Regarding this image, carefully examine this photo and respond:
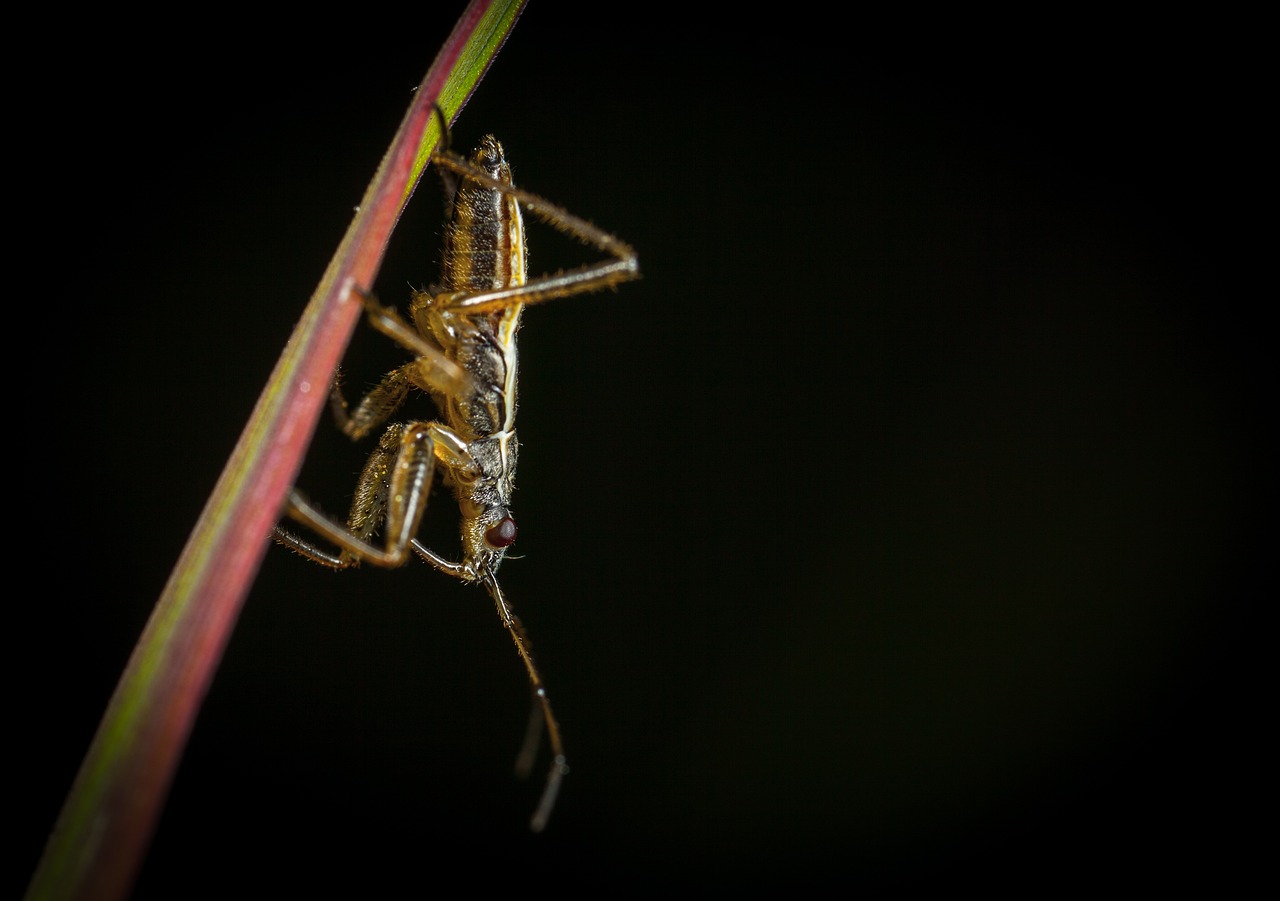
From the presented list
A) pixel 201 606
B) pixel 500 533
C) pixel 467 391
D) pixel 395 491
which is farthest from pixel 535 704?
pixel 201 606

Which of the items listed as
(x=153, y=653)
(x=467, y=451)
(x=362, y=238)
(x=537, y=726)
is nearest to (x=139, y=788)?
(x=153, y=653)

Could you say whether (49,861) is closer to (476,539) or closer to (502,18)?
(502,18)

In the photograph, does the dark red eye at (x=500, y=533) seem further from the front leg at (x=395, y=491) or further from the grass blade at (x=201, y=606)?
the grass blade at (x=201, y=606)

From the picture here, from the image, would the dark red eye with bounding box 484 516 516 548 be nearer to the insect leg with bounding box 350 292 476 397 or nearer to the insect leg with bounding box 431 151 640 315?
the insect leg with bounding box 350 292 476 397

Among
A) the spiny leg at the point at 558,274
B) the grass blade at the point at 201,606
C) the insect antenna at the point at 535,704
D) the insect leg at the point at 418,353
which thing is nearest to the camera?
the grass blade at the point at 201,606

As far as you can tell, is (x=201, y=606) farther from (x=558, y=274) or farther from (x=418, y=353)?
(x=558, y=274)

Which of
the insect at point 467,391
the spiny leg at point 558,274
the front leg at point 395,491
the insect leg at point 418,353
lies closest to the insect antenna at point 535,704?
the insect at point 467,391

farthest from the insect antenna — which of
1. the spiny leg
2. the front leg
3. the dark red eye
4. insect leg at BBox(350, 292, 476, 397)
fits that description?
the spiny leg

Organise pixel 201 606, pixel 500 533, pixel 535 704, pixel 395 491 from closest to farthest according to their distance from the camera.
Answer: pixel 201 606 → pixel 395 491 → pixel 500 533 → pixel 535 704
